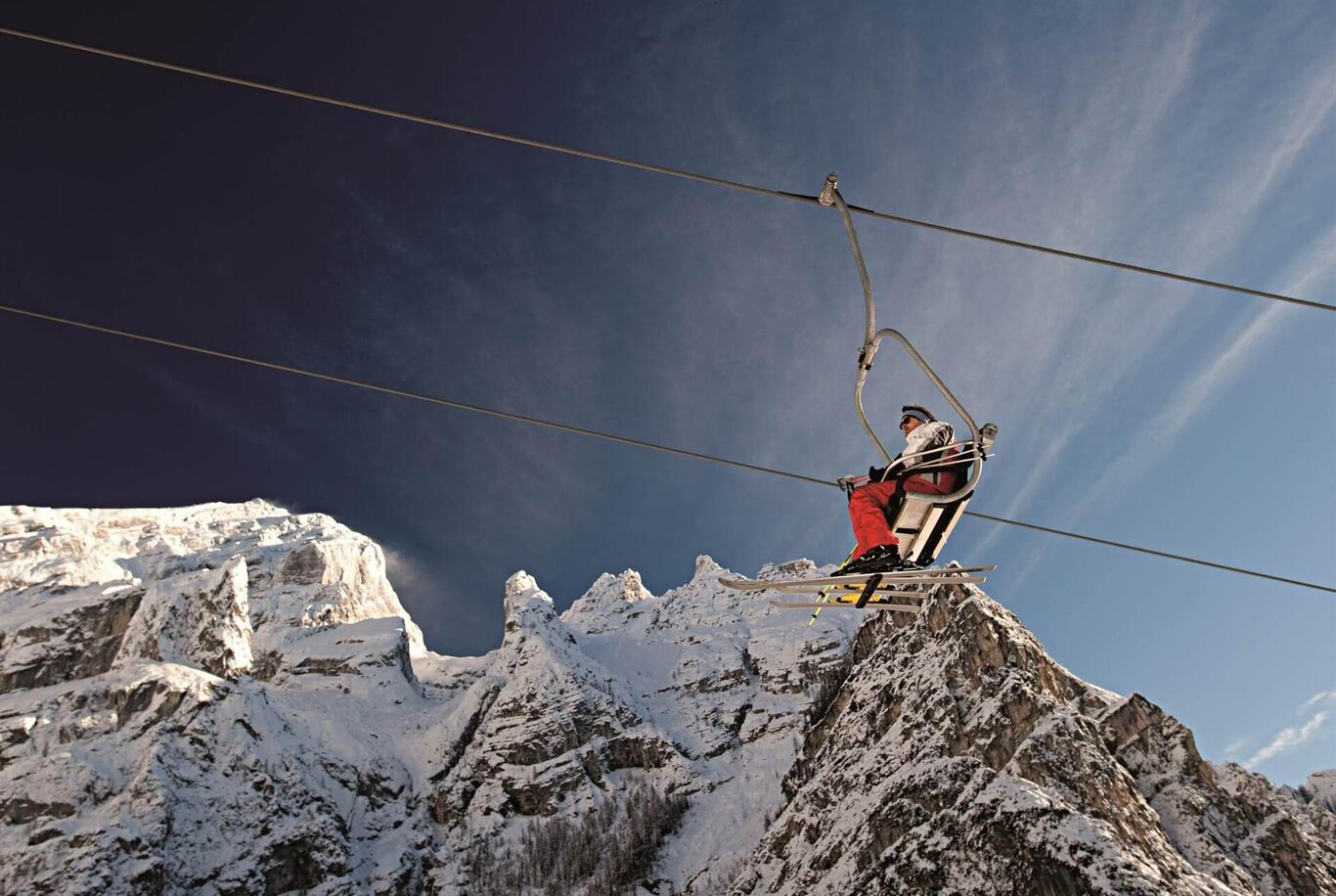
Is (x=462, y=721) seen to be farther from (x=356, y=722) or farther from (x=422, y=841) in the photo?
(x=422, y=841)

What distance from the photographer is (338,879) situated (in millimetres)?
116750

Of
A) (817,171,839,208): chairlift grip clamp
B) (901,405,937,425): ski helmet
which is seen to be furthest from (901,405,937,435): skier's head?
(817,171,839,208): chairlift grip clamp

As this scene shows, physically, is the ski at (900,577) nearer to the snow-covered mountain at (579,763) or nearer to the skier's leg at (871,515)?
the skier's leg at (871,515)

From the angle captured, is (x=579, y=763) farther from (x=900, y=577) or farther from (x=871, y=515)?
(x=900, y=577)

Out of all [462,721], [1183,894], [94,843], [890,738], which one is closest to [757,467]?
[1183,894]

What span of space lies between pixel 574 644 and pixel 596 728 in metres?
23.9

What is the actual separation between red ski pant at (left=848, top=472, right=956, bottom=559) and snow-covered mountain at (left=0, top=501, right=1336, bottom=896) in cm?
1214

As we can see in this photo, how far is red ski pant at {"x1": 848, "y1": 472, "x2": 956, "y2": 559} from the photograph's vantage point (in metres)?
8.72

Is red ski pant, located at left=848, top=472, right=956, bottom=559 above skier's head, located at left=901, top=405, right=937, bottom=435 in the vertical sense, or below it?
below

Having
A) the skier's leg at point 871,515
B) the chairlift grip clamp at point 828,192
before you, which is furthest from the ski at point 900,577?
the chairlift grip clamp at point 828,192

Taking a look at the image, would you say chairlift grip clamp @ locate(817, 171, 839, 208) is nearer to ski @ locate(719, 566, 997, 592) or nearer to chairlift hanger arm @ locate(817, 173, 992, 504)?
chairlift hanger arm @ locate(817, 173, 992, 504)

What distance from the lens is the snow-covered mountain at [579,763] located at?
139 ft

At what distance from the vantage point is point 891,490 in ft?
29.3

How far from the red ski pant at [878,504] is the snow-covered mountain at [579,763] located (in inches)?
478
